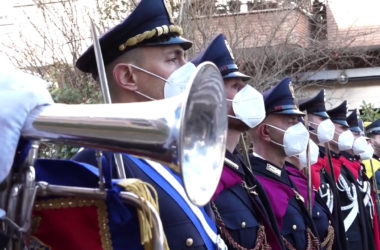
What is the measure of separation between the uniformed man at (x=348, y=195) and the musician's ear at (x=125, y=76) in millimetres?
3176

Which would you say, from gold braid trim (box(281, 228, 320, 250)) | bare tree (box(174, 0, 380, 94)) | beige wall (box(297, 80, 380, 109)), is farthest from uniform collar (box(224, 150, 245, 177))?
beige wall (box(297, 80, 380, 109))

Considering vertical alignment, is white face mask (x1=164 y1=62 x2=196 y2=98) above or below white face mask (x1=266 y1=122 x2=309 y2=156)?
above

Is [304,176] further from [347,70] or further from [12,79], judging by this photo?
[347,70]

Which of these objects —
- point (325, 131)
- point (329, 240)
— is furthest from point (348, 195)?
point (329, 240)

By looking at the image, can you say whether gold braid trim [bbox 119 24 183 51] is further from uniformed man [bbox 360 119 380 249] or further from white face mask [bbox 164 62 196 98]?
uniformed man [bbox 360 119 380 249]

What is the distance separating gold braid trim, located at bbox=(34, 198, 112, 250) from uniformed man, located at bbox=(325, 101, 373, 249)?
12.0 feet

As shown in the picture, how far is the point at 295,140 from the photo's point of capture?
4281mm

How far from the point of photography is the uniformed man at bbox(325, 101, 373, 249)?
5225 millimetres

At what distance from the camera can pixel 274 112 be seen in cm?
432

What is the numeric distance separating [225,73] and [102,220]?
1801 millimetres

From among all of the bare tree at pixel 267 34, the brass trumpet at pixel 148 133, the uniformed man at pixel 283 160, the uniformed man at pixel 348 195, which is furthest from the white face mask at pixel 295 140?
the bare tree at pixel 267 34

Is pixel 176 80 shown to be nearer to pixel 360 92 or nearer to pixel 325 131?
pixel 325 131

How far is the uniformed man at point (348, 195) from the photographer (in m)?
5.23

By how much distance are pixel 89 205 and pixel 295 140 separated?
280cm
